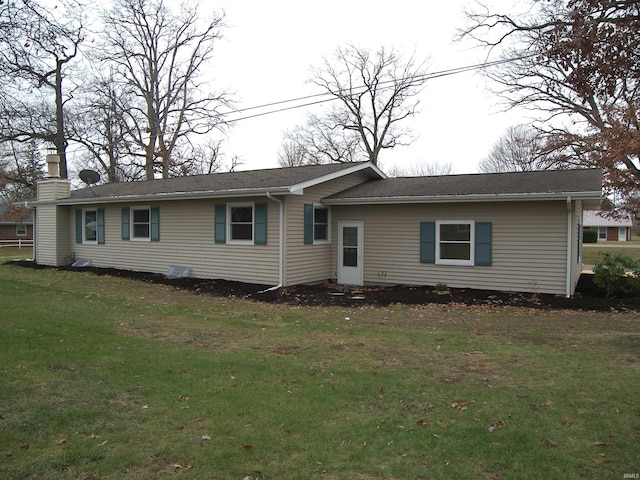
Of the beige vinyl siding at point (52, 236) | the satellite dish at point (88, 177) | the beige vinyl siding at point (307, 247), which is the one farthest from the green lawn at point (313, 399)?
the beige vinyl siding at point (52, 236)

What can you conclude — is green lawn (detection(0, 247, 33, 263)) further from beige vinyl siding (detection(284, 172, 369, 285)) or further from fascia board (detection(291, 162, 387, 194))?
fascia board (detection(291, 162, 387, 194))

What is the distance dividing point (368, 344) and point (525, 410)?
294 cm

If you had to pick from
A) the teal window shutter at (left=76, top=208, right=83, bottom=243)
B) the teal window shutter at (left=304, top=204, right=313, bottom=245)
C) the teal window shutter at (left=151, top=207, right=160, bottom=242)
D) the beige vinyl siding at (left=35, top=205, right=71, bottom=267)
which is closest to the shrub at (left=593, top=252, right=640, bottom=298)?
the teal window shutter at (left=304, top=204, right=313, bottom=245)

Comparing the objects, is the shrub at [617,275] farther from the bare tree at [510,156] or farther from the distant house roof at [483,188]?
the bare tree at [510,156]

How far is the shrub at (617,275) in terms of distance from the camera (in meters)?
11.8

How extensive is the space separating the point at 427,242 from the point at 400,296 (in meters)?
2.07

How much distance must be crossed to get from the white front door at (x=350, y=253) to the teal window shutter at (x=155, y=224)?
19.5 feet

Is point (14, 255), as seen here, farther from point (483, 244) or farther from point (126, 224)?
point (483, 244)

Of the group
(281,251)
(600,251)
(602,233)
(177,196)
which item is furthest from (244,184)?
(602,233)

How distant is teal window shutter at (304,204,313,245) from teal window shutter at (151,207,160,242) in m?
5.34

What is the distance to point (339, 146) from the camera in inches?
1560

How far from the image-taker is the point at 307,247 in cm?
1365

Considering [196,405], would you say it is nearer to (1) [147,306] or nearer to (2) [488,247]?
(1) [147,306]

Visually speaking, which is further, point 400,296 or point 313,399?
point 400,296
